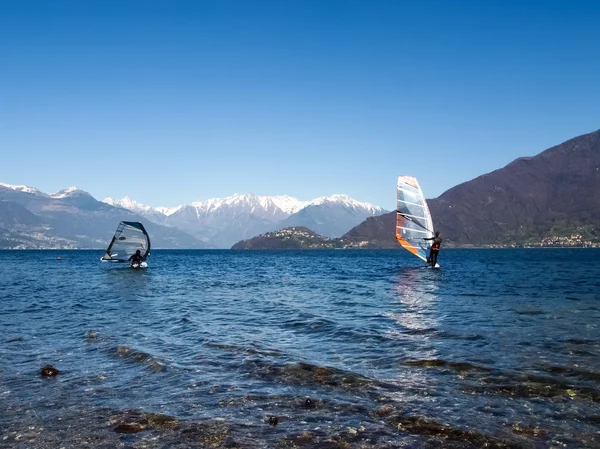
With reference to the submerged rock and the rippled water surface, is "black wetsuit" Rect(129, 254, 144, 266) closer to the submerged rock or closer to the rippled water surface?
the rippled water surface

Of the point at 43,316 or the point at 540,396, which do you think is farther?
the point at 43,316

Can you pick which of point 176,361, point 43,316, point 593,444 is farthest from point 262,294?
point 593,444

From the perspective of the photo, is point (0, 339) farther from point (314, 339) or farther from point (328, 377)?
point (328, 377)

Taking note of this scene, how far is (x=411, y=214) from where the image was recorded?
6444 cm

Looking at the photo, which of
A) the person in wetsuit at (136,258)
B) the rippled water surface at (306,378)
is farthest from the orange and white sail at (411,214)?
the person in wetsuit at (136,258)

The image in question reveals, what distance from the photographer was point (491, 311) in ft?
92.2

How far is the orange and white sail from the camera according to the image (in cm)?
6347

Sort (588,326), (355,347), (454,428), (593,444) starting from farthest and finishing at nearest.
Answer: (588,326) < (355,347) < (454,428) < (593,444)

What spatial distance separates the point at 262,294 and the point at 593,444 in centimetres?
3329

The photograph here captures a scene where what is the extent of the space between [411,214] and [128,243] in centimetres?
4460

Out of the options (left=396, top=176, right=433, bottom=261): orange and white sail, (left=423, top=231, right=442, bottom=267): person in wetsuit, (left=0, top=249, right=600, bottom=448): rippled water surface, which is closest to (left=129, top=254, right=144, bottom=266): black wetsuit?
(left=396, top=176, right=433, bottom=261): orange and white sail

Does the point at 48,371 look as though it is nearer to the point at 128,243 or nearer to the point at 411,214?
the point at 411,214

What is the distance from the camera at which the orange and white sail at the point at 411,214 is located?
63.5 meters

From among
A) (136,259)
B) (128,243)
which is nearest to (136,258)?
(136,259)
